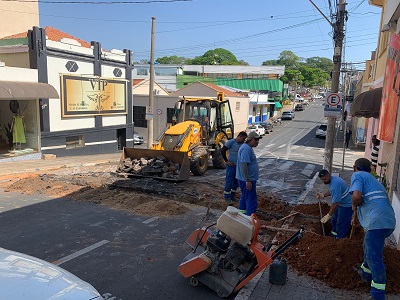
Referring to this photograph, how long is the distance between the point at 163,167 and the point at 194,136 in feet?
7.57

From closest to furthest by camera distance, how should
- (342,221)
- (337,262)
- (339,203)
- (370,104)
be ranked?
(337,262) < (339,203) < (342,221) < (370,104)

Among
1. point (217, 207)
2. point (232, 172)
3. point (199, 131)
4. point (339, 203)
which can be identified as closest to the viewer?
point (339, 203)

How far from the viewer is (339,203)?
5918 millimetres

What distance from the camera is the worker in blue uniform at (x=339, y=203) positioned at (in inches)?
223

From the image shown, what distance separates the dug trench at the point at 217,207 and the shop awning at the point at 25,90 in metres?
4.56

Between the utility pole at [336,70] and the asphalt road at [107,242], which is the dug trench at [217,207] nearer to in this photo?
the asphalt road at [107,242]

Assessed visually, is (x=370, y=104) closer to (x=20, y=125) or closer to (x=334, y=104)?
(x=334, y=104)

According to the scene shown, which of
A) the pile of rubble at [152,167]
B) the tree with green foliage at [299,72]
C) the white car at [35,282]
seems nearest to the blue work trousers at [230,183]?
the pile of rubble at [152,167]

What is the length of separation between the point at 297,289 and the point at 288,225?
232cm

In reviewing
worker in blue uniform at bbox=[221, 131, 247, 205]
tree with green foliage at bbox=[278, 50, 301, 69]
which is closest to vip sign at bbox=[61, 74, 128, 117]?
worker in blue uniform at bbox=[221, 131, 247, 205]

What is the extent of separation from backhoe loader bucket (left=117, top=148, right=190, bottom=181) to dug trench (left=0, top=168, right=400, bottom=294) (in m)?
0.29

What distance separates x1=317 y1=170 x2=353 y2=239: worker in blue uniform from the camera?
568 cm

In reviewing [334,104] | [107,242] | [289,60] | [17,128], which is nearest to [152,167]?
[107,242]

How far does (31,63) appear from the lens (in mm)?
17000
